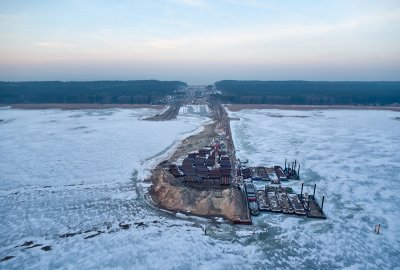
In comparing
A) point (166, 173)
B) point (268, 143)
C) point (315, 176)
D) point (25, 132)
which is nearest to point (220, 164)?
point (166, 173)

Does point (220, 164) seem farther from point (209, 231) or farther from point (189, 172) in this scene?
point (209, 231)

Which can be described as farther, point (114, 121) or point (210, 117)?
point (210, 117)

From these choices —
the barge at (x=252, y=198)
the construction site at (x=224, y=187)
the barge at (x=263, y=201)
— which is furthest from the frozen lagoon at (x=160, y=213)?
the construction site at (x=224, y=187)

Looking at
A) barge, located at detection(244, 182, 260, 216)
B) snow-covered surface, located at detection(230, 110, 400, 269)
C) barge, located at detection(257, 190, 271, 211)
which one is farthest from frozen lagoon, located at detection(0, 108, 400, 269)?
barge, located at detection(244, 182, 260, 216)

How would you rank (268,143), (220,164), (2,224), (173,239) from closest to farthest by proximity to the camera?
(173,239)
(2,224)
(220,164)
(268,143)

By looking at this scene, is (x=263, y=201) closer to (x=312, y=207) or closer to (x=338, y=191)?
(x=312, y=207)

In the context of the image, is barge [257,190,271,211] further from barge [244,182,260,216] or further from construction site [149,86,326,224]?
barge [244,182,260,216]
